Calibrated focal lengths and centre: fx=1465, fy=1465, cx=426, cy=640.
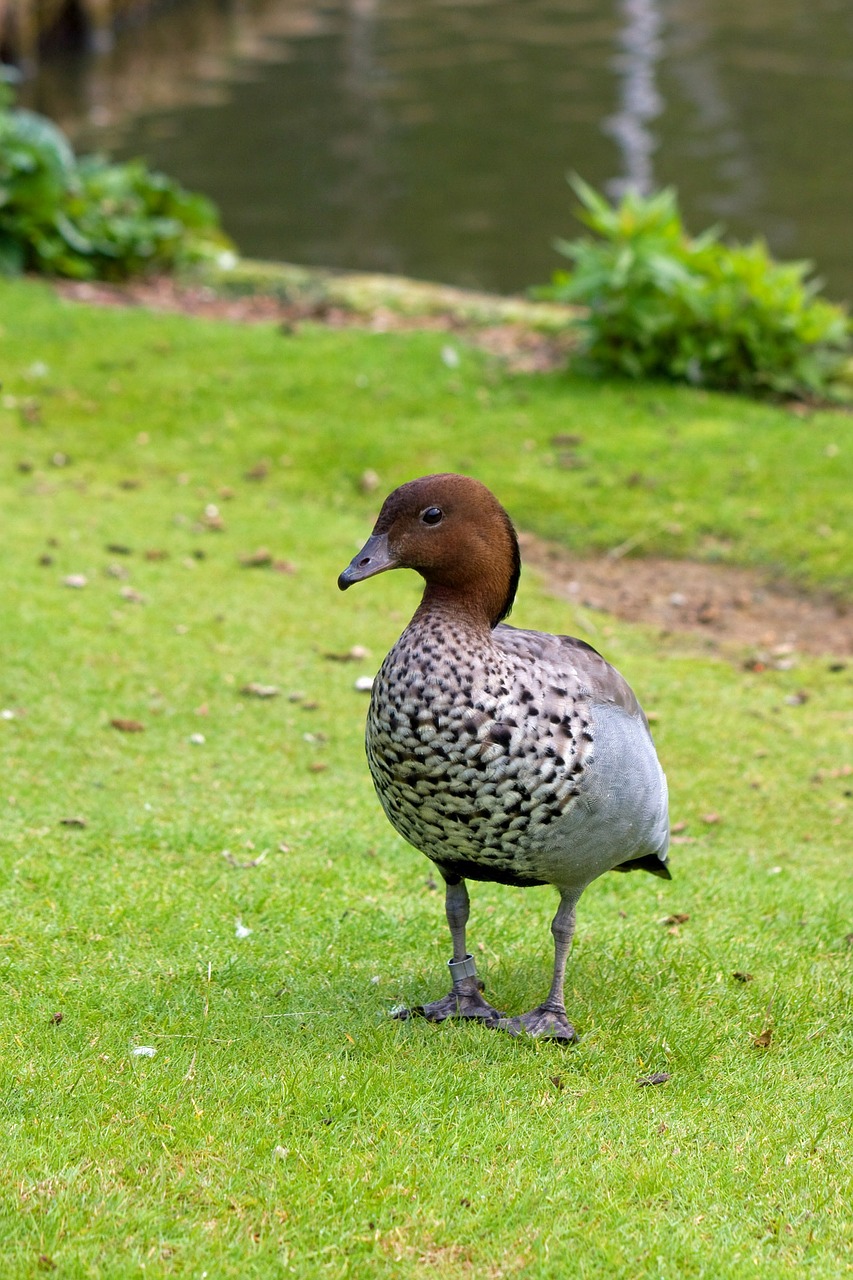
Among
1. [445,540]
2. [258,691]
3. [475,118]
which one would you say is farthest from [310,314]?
[475,118]

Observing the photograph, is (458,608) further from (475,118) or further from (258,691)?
(475,118)

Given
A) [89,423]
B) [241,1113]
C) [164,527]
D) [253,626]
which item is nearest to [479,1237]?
[241,1113]

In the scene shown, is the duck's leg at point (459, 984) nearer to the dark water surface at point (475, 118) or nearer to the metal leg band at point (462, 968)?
the metal leg band at point (462, 968)

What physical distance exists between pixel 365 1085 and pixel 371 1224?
551mm

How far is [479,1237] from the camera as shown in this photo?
3.33m

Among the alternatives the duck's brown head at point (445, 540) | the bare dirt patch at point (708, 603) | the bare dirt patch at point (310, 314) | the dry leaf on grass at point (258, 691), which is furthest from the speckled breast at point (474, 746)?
the bare dirt patch at point (310, 314)

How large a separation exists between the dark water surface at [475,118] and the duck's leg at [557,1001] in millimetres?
12704

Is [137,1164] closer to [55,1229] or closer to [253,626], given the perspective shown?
[55,1229]

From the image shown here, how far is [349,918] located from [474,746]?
1.44m

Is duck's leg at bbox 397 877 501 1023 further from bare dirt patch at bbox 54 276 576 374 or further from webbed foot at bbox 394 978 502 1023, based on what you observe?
bare dirt patch at bbox 54 276 576 374

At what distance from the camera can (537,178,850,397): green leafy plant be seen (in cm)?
1038

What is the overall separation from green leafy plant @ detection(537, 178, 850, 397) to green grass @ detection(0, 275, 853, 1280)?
63 centimetres

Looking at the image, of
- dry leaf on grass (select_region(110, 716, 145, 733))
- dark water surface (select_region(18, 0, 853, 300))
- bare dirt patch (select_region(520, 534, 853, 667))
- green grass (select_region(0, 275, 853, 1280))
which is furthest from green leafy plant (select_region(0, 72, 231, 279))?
dry leaf on grass (select_region(110, 716, 145, 733))

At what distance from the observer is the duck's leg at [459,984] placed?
427 centimetres
